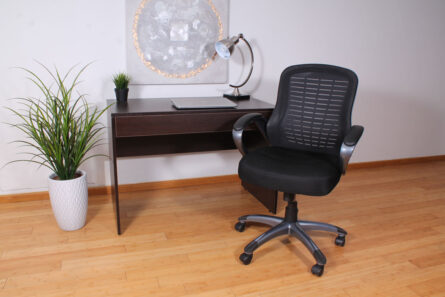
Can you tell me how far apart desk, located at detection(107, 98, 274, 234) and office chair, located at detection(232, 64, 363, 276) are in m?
0.25

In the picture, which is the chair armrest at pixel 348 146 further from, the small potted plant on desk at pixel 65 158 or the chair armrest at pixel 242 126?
the small potted plant on desk at pixel 65 158

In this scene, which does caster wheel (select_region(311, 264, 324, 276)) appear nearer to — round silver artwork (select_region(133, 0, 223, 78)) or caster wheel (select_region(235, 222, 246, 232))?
caster wheel (select_region(235, 222, 246, 232))

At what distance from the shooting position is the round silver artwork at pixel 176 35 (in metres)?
2.57

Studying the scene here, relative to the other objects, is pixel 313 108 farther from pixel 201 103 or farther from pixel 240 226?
pixel 240 226

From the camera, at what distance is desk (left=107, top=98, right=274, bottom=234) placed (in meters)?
2.14

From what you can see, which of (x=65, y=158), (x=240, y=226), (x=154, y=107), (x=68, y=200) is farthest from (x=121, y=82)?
(x=240, y=226)

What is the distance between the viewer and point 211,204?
2676 millimetres

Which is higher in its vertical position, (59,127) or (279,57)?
(279,57)

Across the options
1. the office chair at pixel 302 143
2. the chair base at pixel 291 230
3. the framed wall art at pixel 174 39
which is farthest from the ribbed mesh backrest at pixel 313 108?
the framed wall art at pixel 174 39

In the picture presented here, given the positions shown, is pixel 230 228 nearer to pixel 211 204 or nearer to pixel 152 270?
pixel 211 204

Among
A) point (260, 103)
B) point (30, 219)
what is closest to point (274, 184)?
point (260, 103)

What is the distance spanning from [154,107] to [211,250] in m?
0.91

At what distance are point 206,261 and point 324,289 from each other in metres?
0.60

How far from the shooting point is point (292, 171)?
1.85 m
